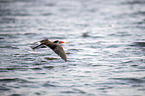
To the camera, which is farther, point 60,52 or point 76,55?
point 76,55

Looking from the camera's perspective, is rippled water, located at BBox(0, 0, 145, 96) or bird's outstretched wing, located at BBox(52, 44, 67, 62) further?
bird's outstretched wing, located at BBox(52, 44, 67, 62)

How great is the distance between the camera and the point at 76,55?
905cm

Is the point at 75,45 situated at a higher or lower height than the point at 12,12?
lower

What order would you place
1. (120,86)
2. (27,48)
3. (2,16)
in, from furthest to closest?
(2,16) → (27,48) → (120,86)

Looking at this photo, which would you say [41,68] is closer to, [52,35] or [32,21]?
[52,35]

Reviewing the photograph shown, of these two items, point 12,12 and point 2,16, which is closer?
point 2,16

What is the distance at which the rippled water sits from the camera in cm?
655

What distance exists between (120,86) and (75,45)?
414 centimetres

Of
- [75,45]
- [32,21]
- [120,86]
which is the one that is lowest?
[120,86]

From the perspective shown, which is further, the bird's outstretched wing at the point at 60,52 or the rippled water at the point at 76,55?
the bird's outstretched wing at the point at 60,52

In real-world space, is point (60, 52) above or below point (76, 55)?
above

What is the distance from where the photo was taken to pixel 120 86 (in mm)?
6566

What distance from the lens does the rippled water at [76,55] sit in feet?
21.5

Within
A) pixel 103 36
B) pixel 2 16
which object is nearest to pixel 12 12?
pixel 2 16
